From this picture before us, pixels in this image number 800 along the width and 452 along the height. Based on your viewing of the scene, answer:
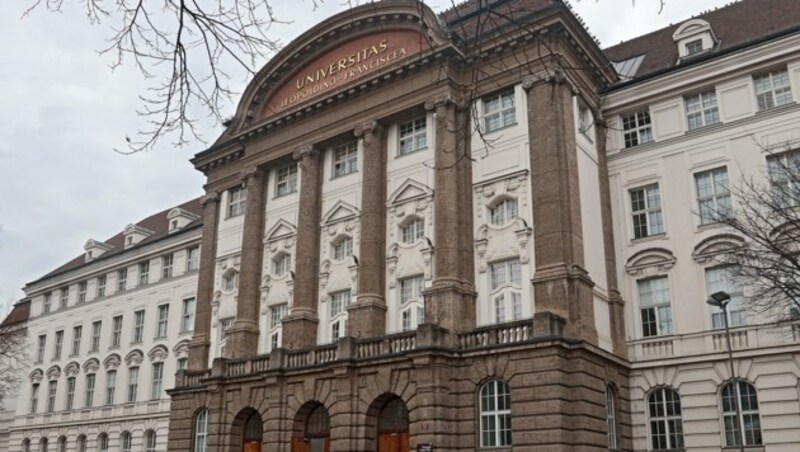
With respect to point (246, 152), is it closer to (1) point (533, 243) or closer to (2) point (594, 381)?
(1) point (533, 243)

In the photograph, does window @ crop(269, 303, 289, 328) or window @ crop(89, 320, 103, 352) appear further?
window @ crop(89, 320, 103, 352)

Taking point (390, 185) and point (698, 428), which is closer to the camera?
point (698, 428)

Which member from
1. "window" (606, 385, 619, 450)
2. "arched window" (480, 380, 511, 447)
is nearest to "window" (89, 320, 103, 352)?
"arched window" (480, 380, 511, 447)

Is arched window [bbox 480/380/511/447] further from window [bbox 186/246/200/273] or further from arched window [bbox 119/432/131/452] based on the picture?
arched window [bbox 119/432/131/452]

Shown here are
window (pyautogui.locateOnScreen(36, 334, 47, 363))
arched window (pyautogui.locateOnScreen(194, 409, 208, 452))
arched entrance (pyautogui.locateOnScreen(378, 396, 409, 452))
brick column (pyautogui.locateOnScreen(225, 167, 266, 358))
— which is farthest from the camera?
window (pyautogui.locateOnScreen(36, 334, 47, 363))

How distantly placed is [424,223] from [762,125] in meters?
12.7

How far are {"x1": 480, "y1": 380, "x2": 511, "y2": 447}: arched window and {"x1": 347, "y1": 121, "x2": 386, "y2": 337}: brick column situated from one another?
548cm

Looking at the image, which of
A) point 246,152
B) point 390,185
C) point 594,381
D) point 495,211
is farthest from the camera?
point 246,152

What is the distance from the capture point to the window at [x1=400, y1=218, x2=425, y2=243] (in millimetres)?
31312

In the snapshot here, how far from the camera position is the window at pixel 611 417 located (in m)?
27.1

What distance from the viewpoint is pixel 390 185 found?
108ft

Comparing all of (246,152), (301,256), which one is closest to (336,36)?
(246,152)

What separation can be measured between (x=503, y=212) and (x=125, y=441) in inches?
1151

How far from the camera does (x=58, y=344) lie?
5462cm
